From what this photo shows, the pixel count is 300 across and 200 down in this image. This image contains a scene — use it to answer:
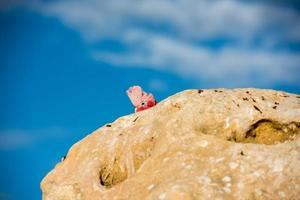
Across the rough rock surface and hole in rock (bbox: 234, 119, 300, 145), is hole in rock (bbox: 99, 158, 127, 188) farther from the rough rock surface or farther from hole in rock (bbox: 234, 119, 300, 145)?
hole in rock (bbox: 234, 119, 300, 145)

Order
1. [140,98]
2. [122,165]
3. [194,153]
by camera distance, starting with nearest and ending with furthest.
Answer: [194,153] → [122,165] → [140,98]

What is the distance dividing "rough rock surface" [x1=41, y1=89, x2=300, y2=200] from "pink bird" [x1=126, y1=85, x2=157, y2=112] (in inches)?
28.2

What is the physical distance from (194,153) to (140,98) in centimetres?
464

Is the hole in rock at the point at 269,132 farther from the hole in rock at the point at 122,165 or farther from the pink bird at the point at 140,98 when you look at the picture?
the pink bird at the point at 140,98

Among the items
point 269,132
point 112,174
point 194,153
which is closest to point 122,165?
point 112,174

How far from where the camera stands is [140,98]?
1644cm

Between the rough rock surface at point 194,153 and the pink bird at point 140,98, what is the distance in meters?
0.72

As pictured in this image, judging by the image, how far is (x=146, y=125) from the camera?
14195mm

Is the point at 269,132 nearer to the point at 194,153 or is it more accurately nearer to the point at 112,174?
the point at 194,153

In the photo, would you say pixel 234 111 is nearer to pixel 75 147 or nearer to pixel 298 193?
pixel 298 193

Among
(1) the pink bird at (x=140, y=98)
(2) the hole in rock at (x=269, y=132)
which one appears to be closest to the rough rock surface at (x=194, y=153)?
(2) the hole in rock at (x=269, y=132)

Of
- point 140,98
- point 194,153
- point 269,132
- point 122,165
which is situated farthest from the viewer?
point 140,98

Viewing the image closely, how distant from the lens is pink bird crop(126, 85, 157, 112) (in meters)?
16.2

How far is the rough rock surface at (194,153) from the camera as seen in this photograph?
430 inches
